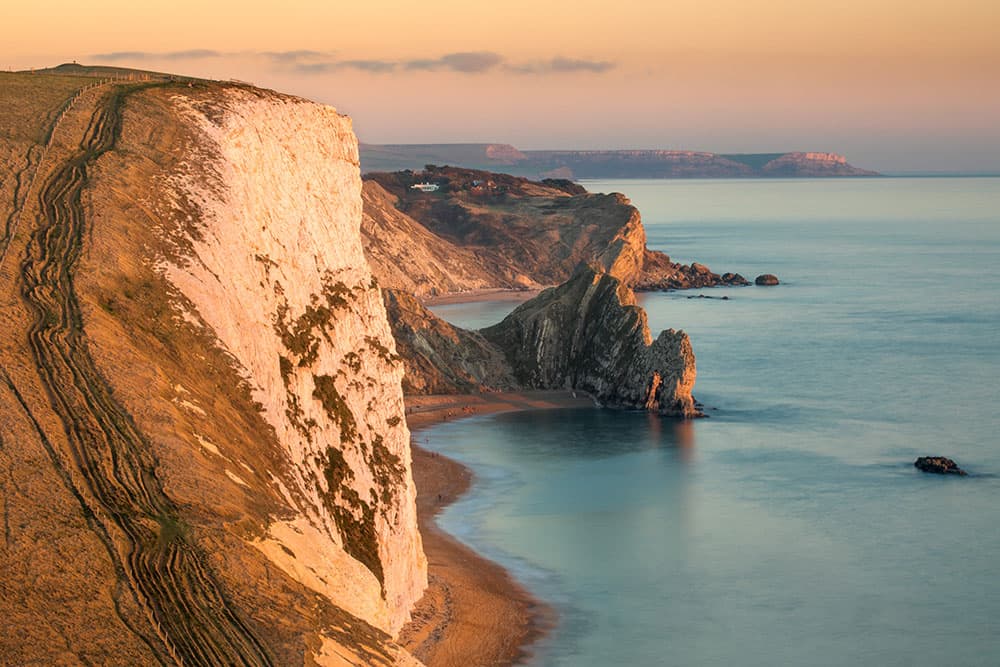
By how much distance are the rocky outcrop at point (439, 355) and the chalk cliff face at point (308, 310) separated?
4600 cm

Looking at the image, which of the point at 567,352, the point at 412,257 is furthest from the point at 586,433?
the point at 412,257

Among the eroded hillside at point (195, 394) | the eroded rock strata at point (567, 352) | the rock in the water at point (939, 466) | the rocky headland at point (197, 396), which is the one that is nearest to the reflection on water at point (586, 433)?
the eroded rock strata at point (567, 352)

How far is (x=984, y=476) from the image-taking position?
271ft

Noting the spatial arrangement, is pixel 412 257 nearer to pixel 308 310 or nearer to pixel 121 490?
pixel 308 310

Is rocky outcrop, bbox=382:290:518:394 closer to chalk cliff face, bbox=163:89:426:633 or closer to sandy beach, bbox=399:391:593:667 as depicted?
sandy beach, bbox=399:391:593:667

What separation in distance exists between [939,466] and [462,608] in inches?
1554

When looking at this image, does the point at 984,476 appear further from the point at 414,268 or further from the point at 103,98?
the point at 414,268

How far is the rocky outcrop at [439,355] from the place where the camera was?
10450 centimetres

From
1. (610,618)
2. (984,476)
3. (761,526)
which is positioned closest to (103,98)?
(610,618)

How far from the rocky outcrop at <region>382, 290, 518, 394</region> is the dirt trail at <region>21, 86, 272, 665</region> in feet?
195

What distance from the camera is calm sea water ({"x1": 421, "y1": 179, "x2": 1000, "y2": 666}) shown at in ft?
184

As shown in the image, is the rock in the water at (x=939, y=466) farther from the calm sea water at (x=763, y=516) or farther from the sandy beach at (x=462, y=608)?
the sandy beach at (x=462, y=608)

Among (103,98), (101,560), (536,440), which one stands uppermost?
(103,98)

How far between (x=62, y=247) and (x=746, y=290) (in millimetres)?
155054
